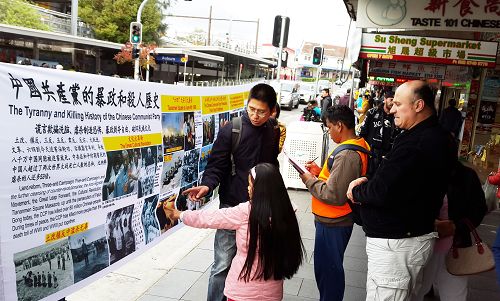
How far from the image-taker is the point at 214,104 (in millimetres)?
4148

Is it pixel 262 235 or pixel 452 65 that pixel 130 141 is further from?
pixel 452 65

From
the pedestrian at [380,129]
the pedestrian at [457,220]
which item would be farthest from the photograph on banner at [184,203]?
the pedestrian at [380,129]

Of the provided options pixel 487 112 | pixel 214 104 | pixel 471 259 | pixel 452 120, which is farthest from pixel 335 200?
pixel 487 112

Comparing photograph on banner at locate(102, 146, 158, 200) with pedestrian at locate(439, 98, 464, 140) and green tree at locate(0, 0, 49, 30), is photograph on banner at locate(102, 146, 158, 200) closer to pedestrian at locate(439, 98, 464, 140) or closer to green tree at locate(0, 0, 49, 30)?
pedestrian at locate(439, 98, 464, 140)

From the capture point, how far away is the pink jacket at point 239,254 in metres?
2.55

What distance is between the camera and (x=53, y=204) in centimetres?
226

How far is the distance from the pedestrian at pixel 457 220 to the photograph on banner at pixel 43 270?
2288 millimetres

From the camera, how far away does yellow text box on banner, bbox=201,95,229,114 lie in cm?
391

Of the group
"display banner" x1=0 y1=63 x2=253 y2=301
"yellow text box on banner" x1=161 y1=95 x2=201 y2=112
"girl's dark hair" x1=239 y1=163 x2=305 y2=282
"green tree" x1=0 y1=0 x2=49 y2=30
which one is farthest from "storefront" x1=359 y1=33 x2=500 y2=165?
"green tree" x1=0 y1=0 x2=49 y2=30

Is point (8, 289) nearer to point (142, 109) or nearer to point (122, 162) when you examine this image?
point (122, 162)

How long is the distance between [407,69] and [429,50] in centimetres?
229

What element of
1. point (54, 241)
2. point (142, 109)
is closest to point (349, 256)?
point (142, 109)

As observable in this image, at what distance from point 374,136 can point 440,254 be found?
12.0 ft

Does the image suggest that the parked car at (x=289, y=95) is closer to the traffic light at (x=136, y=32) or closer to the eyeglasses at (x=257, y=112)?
the traffic light at (x=136, y=32)
